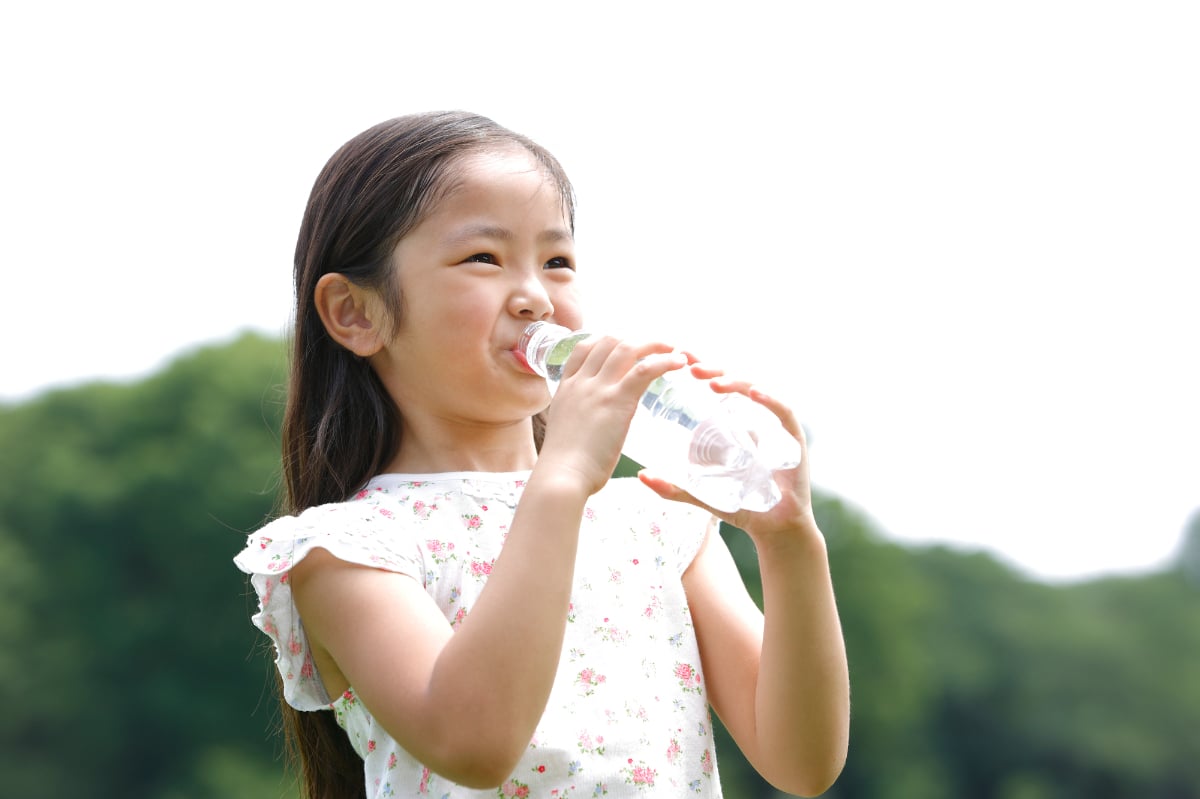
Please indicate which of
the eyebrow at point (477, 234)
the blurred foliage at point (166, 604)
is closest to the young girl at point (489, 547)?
the eyebrow at point (477, 234)

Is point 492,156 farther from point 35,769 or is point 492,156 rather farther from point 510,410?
point 35,769

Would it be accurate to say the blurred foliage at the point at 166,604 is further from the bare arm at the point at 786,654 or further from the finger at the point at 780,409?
the finger at the point at 780,409

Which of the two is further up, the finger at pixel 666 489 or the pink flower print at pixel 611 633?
the finger at pixel 666 489

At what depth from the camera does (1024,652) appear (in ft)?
159

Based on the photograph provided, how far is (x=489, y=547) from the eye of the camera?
109 inches

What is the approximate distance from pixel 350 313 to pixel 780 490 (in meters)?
0.97

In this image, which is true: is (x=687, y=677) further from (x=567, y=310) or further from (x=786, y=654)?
(x=567, y=310)

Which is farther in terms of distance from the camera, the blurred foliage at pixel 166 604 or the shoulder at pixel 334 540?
the blurred foliage at pixel 166 604

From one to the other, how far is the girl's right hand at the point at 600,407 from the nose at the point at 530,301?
0.77 ft

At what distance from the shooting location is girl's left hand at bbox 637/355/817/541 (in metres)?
2.50

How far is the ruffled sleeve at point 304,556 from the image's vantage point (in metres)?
2.60

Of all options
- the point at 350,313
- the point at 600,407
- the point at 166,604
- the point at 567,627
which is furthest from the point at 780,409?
the point at 166,604

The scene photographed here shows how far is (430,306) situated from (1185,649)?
5203cm

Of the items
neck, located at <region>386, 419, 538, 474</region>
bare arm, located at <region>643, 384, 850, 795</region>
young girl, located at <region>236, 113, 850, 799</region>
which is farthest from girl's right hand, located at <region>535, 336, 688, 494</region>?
neck, located at <region>386, 419, 538, 474</region>
